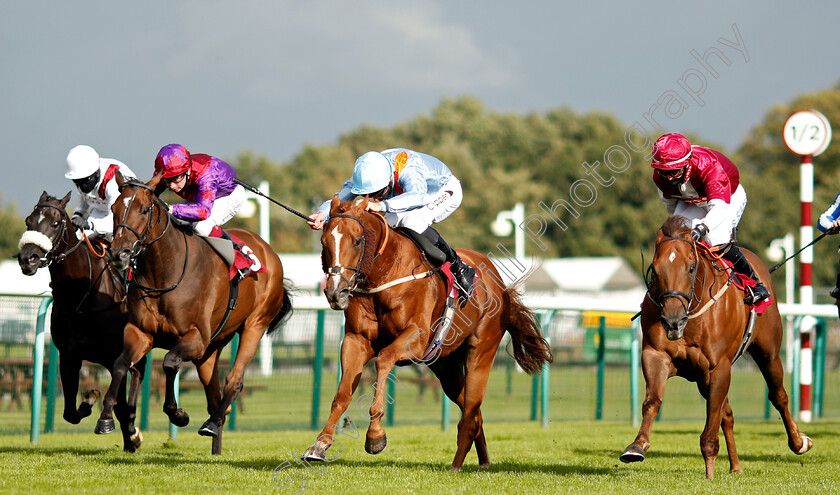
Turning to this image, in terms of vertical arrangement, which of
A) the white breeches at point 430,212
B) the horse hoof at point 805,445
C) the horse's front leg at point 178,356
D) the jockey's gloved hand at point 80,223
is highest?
the white breeches at point 430,212

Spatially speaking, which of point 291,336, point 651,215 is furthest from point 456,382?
point 651,215

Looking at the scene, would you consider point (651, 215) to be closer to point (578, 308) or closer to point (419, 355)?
point (578, 308)

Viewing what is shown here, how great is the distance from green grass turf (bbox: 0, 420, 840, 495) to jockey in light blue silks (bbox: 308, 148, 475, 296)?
1.37m

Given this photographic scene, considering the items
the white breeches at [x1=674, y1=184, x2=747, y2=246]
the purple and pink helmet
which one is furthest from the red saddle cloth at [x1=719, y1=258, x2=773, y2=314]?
the purple and pink helmet

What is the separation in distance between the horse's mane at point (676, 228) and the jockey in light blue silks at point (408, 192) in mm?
1287

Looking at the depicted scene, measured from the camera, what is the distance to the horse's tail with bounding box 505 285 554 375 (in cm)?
710

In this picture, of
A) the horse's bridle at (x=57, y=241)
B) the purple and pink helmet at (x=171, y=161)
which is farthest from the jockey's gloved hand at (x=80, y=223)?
the purple and pink helmet at (x=171, y=161)

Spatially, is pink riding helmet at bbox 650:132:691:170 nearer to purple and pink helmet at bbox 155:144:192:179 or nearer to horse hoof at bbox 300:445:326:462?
horse hoof at bbox 300:445:326:462

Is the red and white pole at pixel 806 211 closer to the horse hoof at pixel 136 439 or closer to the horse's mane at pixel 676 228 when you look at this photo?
the horse's mane at pixel 676 228

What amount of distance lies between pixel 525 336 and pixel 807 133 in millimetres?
6032

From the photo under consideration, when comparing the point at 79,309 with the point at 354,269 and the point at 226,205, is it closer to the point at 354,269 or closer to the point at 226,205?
the point at 226,205

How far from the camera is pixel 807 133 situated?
11398mm

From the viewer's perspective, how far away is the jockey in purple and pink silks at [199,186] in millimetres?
6484

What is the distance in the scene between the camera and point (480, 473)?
6.01 meters
